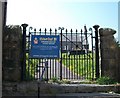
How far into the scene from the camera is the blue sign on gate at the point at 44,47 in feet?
38.4

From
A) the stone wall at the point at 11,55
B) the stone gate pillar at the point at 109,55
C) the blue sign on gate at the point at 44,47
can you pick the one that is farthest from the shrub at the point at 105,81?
the stone wall at the point at 11,55

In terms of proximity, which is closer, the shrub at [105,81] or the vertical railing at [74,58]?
the shrub at [105,81]

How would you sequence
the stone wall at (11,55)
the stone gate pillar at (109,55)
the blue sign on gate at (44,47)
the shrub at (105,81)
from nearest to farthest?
the shrub at (105,81) → the stone wall at (11,55) → the blue sign on gate at (44,47) → the stone gate pillar at (109,55)

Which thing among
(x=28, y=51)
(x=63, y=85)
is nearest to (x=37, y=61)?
(x=28, y=51)

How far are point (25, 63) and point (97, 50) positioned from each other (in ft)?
8.69

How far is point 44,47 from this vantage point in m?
11.7

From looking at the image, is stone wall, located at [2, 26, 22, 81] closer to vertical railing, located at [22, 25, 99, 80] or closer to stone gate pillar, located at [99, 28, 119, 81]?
vertical railing, located at [22, 25, 99, 80]

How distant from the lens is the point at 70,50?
1238 cm

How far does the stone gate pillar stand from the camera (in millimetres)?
11844

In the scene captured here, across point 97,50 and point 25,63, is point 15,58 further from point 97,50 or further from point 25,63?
point 97,50

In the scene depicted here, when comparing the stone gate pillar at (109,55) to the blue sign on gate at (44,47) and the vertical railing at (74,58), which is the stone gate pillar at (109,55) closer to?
the vertical railing at (74,58)

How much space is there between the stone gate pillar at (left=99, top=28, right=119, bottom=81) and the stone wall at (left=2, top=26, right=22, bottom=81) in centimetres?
299

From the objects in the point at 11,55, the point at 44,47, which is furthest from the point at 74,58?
the point at 11,55

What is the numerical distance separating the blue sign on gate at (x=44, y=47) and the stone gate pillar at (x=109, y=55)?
5.40 feet
